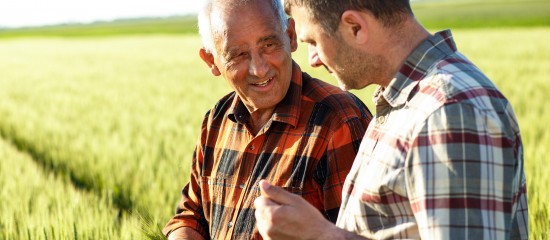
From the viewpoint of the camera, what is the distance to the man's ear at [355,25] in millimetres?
1259

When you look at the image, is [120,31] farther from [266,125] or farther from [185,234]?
[266,125]

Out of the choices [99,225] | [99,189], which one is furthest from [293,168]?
[99,189]

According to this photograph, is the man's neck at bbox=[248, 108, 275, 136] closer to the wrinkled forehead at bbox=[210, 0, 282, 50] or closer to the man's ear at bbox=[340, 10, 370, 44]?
the wrinkled forehead at bbox=[210, 0, 282, 50]

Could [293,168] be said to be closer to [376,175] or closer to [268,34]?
[268,34]

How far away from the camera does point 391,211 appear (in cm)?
121

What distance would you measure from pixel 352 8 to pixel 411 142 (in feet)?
0.89

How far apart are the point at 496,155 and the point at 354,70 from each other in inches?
12.6

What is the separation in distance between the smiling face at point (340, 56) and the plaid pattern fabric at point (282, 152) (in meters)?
0.35

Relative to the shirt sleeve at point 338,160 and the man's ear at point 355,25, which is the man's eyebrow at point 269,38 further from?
the man's ear at point 355,25

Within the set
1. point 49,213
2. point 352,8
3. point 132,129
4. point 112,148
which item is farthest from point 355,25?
point 132,129

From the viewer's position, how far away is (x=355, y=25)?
1.28 meters

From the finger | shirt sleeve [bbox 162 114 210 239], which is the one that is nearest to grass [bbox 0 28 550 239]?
shirt sleeve [bbox 162 114 210 239]

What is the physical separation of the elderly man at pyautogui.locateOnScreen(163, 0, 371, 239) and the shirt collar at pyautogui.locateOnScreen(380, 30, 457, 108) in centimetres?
45

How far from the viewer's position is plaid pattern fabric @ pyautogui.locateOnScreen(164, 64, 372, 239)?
1703 mm
